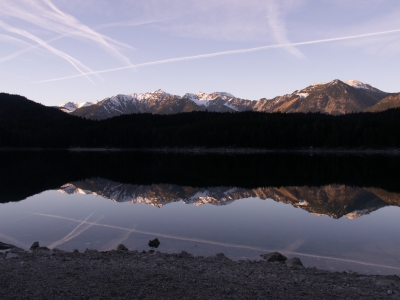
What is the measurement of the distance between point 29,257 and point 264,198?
18939 millimetres

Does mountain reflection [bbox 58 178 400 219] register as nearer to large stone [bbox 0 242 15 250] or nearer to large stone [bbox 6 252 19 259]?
large stone [bbox 0 242 15 250]

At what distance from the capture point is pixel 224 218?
68.2 ft

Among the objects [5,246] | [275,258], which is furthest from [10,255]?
[275,258]

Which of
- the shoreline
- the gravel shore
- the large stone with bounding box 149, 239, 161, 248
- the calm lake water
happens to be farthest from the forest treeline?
the gravel shore

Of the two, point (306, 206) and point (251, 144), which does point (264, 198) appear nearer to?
point (306, 206)

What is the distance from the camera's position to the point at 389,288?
9.20 m

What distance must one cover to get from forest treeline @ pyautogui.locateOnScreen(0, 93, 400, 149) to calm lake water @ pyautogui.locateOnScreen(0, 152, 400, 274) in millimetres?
71869

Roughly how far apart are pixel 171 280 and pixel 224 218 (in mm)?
11888

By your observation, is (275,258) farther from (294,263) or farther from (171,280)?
(171,280)

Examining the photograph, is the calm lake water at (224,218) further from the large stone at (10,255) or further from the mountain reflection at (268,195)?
the large stone at (10,255)

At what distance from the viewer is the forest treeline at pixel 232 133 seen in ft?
341

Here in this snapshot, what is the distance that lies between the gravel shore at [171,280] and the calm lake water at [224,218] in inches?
95.1

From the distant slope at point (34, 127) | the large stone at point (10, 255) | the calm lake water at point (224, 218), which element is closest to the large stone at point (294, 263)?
the calm lake water at point (224, 218)

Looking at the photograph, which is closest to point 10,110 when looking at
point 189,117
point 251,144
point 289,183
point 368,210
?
point 189,117
